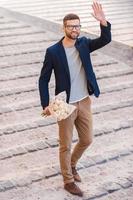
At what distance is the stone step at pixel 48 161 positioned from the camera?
5.14m

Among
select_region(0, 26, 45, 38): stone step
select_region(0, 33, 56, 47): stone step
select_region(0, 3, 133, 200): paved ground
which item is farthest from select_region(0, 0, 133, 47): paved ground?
select_region(0, 3, 133, 200): paved ground

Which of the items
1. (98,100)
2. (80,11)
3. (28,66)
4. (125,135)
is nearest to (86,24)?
(80,11)

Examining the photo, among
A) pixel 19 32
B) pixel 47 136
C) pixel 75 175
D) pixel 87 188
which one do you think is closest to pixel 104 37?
pixel 75 175

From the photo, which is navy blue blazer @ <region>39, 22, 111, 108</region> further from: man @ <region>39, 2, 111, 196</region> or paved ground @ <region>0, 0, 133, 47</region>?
paved ground @ <region>0, 0, 133, 47</region>

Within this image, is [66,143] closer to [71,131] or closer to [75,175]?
[71,131]

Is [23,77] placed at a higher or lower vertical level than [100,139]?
higher

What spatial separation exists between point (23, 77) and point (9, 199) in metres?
3.53

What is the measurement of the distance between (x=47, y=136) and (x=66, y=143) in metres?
1.60

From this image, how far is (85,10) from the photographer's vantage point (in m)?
12.0

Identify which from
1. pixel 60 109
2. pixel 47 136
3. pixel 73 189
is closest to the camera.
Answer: pixel 60 109

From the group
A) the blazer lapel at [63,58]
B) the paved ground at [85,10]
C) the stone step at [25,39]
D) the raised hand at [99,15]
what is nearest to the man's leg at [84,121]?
the blazer lapel at [63,58]

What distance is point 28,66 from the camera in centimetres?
838

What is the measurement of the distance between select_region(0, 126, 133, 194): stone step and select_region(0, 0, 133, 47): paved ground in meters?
3.73

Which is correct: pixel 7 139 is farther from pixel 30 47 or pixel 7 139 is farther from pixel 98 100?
pixel 30 47
